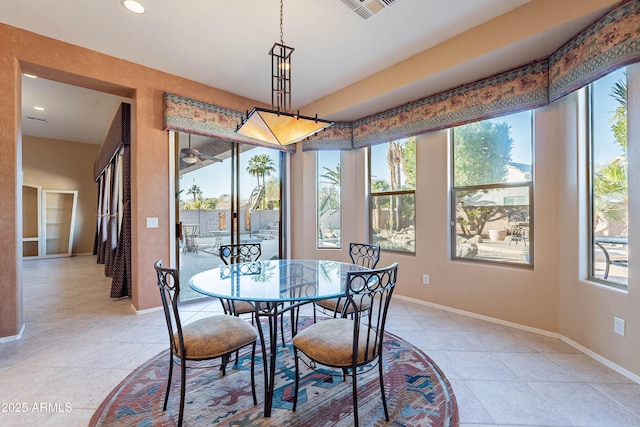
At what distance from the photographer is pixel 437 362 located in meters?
2.24

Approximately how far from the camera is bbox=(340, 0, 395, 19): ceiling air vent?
2.25 meters

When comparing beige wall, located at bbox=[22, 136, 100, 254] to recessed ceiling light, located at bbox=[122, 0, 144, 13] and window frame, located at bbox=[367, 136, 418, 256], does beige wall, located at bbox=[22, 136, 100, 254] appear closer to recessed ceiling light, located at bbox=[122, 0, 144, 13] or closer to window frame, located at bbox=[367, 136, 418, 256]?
recessed ceiling light, located at bbox=[122, 0, 144, 13]

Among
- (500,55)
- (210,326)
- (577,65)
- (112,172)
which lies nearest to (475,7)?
(500,55)

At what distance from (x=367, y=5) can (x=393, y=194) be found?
239 centimetres

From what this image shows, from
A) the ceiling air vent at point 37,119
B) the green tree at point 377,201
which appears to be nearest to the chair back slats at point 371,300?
the green tree at point 377,201

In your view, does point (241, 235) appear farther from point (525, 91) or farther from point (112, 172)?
point (525, 91)

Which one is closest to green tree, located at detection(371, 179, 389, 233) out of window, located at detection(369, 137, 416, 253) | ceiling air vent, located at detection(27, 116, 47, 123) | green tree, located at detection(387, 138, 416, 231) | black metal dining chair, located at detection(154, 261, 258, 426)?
window, located at detection(369, 137, 416, 253)

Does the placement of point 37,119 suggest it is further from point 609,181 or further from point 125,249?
point 609,181

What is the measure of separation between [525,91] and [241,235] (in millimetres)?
3903

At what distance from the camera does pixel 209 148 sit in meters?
3.96

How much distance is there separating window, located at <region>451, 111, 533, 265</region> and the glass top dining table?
174cm

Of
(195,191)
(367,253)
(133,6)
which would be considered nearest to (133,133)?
(195,191)

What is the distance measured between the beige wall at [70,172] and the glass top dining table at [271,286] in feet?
26.5

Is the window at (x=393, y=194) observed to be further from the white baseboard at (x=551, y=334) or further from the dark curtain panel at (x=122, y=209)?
the dark curtain panel at (x=122, y=209)
